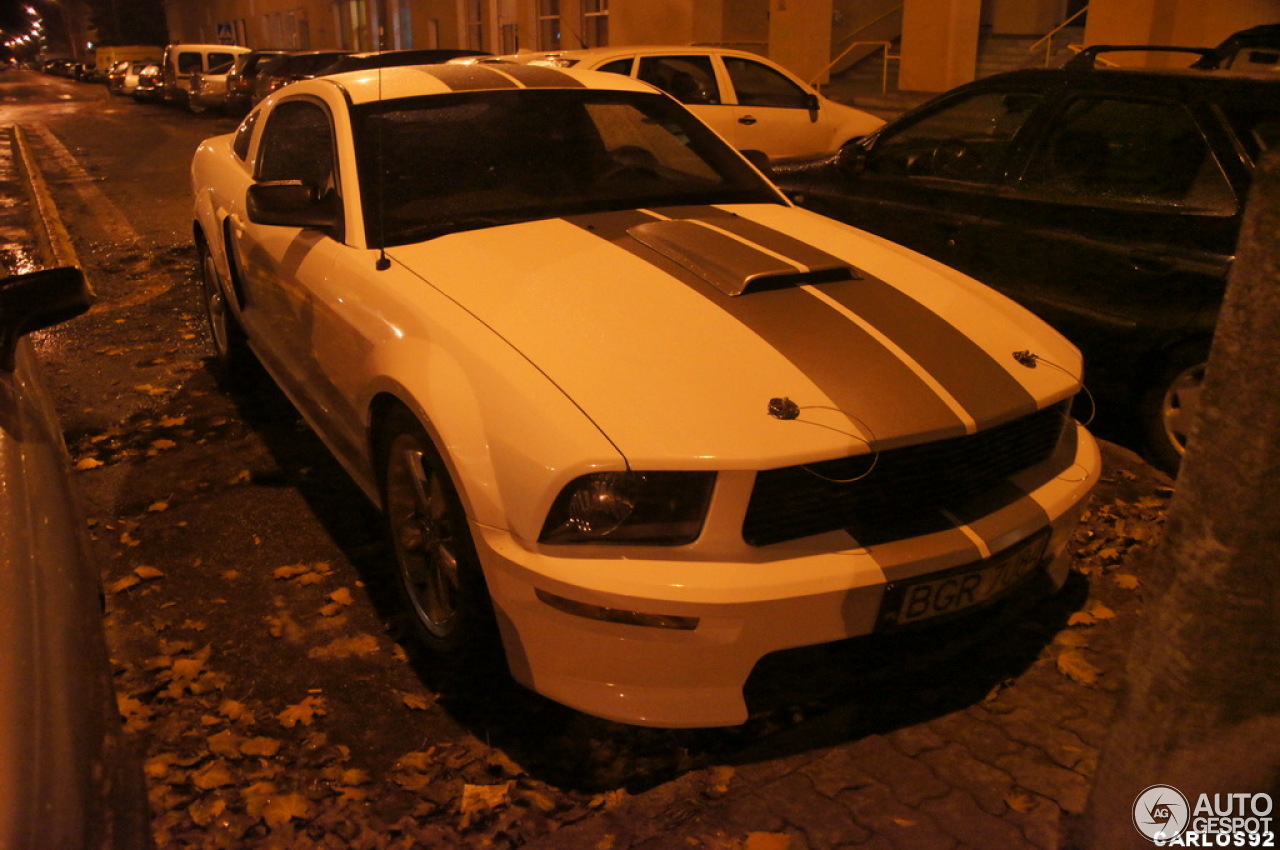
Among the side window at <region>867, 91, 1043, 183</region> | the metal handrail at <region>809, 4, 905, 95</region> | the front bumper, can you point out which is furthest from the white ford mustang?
the metal handrail at <region>809, 4, 905, 95</region>

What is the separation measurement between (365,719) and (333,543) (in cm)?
113

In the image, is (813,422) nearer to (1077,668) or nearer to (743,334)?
(743,334)

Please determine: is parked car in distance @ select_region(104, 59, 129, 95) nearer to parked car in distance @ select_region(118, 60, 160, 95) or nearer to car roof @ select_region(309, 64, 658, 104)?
parked car in distance @ select_region(118, 60, 160, 95)

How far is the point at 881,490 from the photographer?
100 inches

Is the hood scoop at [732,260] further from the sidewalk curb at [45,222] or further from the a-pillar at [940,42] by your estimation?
the a-pillar at [940,42]

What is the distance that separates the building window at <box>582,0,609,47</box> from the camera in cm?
2267

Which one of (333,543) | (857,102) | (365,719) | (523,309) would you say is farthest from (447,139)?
(857,102)

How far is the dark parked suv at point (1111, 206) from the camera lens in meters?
3.99

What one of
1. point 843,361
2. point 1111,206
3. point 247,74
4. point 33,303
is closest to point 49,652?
point 33,303

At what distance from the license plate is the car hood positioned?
13.4 inches

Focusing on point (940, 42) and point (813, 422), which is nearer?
point (813, 422)

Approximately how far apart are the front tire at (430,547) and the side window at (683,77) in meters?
7.20

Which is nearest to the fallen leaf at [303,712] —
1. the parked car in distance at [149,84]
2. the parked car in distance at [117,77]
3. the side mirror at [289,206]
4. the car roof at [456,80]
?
the side mirror at [289,206]

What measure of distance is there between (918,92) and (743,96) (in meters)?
6.34
